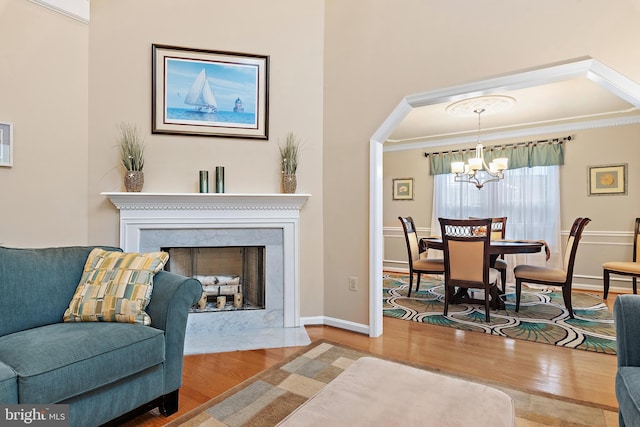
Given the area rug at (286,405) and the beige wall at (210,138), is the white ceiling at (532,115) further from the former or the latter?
the area rug at (286,405)

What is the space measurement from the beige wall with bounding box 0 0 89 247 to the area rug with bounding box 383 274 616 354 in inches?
A: 122

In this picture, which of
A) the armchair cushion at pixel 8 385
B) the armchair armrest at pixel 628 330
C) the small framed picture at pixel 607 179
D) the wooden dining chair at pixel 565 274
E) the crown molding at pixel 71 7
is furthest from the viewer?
the small framed picture at pixel 607 179

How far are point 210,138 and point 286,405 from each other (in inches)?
86.7

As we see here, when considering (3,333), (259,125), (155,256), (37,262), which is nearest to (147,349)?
(155,256)

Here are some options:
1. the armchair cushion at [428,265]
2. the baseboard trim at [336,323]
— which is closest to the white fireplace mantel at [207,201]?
the baseboard trim at [336,323]

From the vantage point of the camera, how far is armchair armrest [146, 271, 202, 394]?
175cm

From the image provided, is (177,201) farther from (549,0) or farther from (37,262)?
(549,0)

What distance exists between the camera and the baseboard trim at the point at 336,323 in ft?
9.72

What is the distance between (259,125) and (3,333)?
222 cm

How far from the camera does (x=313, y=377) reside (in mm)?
2119

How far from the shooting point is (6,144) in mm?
2264

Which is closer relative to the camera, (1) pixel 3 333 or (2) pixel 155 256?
(1) pixel 3 333

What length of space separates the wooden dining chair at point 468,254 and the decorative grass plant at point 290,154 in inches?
64.9

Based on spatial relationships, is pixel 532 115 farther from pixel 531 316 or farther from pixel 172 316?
pixel 172 316
